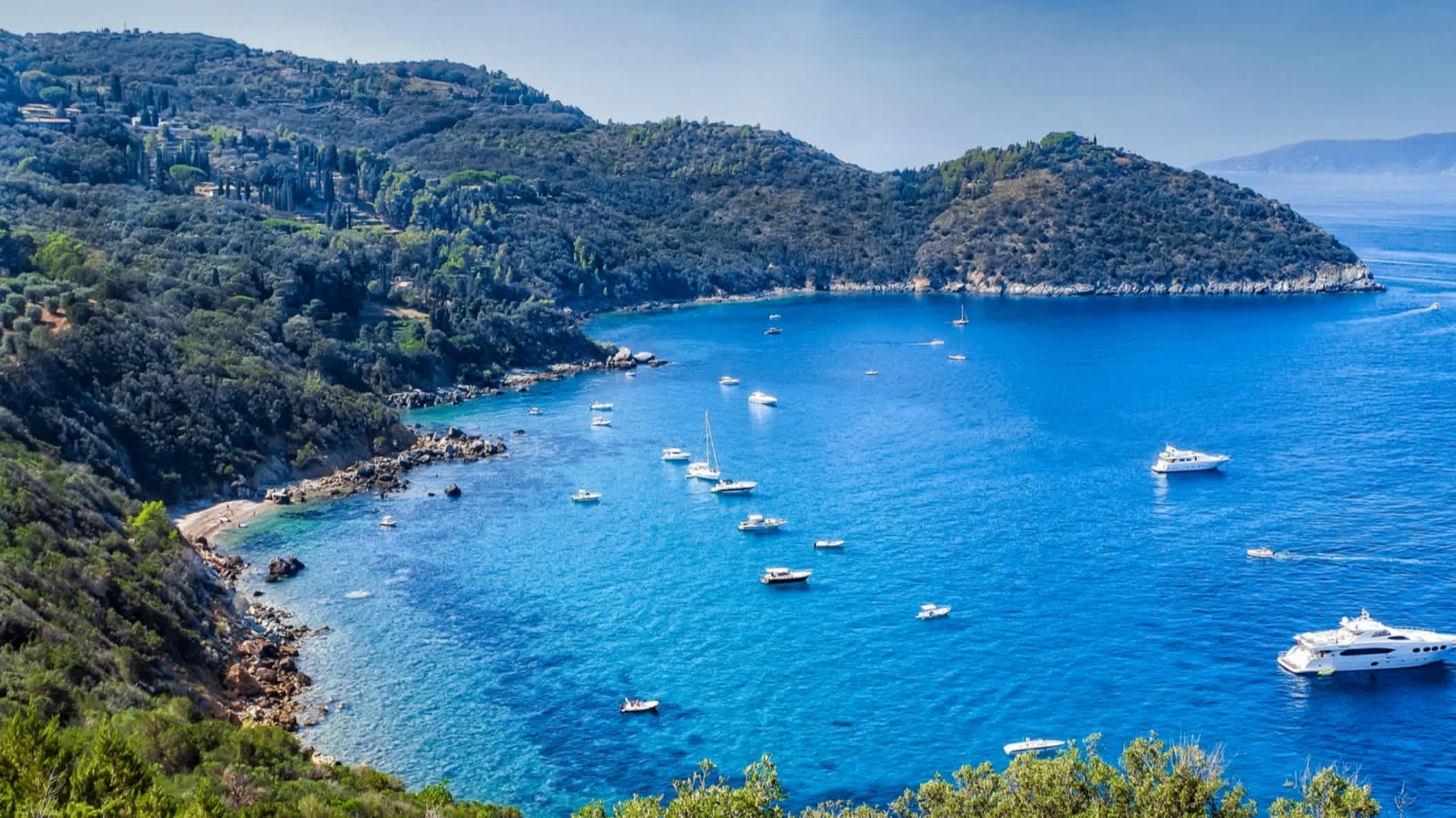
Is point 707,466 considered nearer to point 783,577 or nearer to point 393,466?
point 393,466

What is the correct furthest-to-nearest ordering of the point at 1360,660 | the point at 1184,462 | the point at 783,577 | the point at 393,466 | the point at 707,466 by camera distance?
the point at 707,466 < the point at 393,466 < the point at 1184,462 < the point at 783,577 < the point at 1360,660

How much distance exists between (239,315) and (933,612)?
220 feet

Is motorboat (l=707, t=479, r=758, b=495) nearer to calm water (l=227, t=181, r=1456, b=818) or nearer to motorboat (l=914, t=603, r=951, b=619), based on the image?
calm water (l=227, t=181, r=1456, b=818)

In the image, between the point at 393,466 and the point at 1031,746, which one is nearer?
the point at 1031,746

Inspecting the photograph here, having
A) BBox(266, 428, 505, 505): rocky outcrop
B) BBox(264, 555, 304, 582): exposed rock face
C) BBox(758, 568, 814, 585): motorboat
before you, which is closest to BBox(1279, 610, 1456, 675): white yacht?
BBox(758, 568, 814, 585): motorboat

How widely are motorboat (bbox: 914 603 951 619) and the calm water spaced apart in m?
0.50

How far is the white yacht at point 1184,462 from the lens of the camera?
76.5 m

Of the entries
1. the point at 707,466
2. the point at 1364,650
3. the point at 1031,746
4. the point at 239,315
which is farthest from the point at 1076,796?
the point at 239,315

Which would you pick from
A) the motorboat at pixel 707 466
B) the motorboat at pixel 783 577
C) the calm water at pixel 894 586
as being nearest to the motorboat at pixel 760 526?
the calm water at pixel 894 586

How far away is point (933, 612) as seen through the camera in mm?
53531

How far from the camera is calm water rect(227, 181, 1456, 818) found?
4256 cm

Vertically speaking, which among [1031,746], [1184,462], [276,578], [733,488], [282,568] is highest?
[1184,462]

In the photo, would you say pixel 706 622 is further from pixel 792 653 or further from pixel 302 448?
pixel 302 448

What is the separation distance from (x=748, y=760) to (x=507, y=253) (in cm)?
12725
